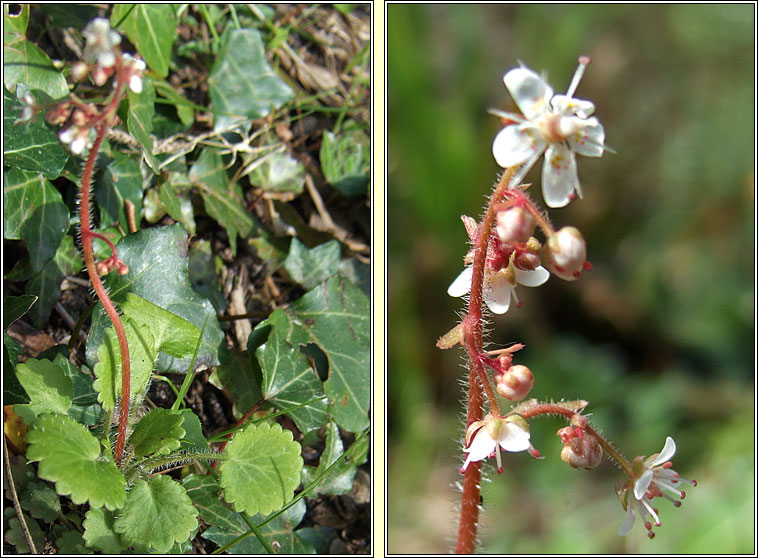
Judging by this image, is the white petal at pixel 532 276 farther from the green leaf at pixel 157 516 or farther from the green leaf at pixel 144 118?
the green leaf at pixel 144 118

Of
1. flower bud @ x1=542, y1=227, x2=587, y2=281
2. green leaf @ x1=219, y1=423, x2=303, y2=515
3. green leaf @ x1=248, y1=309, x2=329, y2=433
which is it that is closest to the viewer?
flower bud @ x1=542, y1=227, x2=587, y2=281

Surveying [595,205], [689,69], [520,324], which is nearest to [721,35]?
[689,69]

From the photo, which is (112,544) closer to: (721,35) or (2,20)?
(2,20)

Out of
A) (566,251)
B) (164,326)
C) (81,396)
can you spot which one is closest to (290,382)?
(164,326)

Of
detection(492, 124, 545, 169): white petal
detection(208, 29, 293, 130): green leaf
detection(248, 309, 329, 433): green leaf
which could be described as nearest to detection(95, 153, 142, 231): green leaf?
detection(208, 29, 293, 130): green leaf

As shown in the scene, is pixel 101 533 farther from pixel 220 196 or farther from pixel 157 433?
pixel 220 196

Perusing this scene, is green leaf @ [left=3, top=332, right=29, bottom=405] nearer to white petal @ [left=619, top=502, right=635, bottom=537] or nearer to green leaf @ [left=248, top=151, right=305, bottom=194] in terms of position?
green leaf @ [left=248, top=151, right=305, bottom=194]
